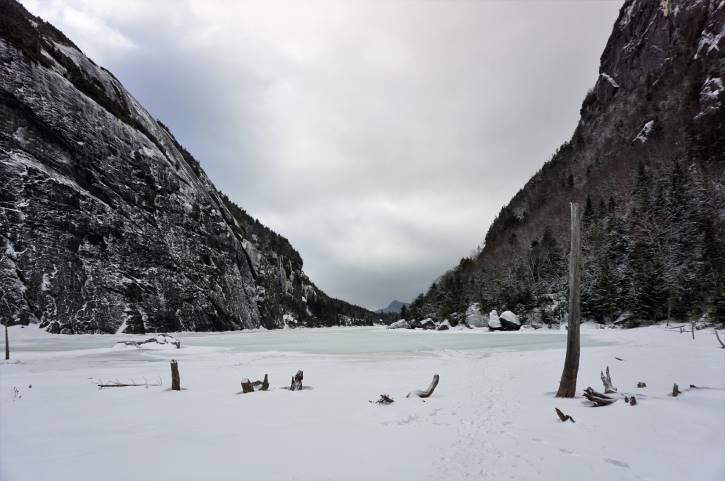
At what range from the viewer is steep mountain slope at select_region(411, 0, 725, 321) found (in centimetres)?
4500

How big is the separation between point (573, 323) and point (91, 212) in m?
→ 48.8

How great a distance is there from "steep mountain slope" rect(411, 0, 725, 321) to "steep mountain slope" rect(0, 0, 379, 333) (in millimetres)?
51829

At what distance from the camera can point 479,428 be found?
7.40 m

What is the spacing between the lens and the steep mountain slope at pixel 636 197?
45000 mm

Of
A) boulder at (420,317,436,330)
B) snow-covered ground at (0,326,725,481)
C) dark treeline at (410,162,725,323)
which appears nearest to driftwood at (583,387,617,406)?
snow-covered ground at (0,326,725,481)

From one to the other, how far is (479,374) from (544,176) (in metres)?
134

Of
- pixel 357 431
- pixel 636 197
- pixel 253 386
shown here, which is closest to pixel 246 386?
pixel 253 386

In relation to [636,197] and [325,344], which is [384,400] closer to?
[325,344]

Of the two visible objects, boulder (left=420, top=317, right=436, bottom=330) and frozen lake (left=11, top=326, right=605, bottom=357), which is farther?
boulder (left=420, top=317, right=436, bottom=330)

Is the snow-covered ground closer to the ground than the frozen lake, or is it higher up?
higher up

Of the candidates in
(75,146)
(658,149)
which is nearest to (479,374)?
(75,146)

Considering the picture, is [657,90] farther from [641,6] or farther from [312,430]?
[312,430]

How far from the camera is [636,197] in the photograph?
6362 cm

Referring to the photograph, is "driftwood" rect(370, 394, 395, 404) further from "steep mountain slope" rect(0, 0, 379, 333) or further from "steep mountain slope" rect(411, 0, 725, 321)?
"steep mountain slope" rect(0, 0, 379, 333)
